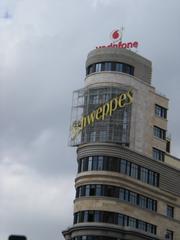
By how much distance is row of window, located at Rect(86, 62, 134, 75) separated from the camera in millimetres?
93938

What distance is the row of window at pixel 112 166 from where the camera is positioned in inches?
3501

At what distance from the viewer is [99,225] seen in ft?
280

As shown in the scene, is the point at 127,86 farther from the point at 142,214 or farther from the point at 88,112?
the point at 142,214

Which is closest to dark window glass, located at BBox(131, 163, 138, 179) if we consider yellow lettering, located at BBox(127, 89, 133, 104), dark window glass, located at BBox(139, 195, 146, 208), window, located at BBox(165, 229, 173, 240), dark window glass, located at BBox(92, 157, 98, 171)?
dark window glass, located at BBox(139, 195, 146, 208)

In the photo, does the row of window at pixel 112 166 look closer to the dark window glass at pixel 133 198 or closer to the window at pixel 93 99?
the dark window glass at pixel 133 198

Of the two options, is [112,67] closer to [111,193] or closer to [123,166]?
[123,166]

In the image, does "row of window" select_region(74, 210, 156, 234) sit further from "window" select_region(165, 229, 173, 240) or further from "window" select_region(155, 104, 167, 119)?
"window" select_region(155, 104, 167, 119)

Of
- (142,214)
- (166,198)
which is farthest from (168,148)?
(142,214)

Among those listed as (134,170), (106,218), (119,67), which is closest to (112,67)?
(119,67)

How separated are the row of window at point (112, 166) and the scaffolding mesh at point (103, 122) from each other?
292cm

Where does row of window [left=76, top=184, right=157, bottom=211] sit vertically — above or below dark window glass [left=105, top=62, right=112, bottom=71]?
below

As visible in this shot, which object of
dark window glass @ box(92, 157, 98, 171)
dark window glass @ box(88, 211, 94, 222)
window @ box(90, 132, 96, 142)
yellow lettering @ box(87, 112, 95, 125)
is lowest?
dark window glass @ box(88, 211, 94, 222)

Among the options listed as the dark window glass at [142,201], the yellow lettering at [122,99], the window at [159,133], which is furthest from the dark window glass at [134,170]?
the yellow lettering at [122,99]

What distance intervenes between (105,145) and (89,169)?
432 centimetres
